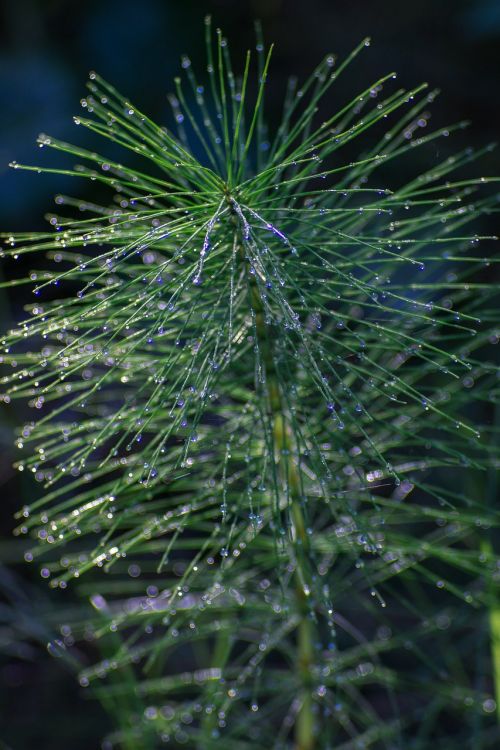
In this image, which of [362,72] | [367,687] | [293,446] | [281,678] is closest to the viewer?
[293,446]

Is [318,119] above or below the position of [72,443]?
above

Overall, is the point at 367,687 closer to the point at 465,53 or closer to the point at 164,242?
the point at 164,242

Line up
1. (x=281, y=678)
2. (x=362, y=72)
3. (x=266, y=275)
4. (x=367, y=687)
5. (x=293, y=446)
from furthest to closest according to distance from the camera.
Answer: (x=362, y=72)
(x=367, y=687)
(x=281, y=678)
(x=293, y=446)
(x=266, y=275)

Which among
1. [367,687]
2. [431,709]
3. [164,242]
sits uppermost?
[164,242]

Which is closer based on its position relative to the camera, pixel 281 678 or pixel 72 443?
pixel 72 443

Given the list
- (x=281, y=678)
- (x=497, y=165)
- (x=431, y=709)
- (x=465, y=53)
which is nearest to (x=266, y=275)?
(x=281, y=678)

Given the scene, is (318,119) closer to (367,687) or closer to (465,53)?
(465,53)

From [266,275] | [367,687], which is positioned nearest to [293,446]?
[266,275]
